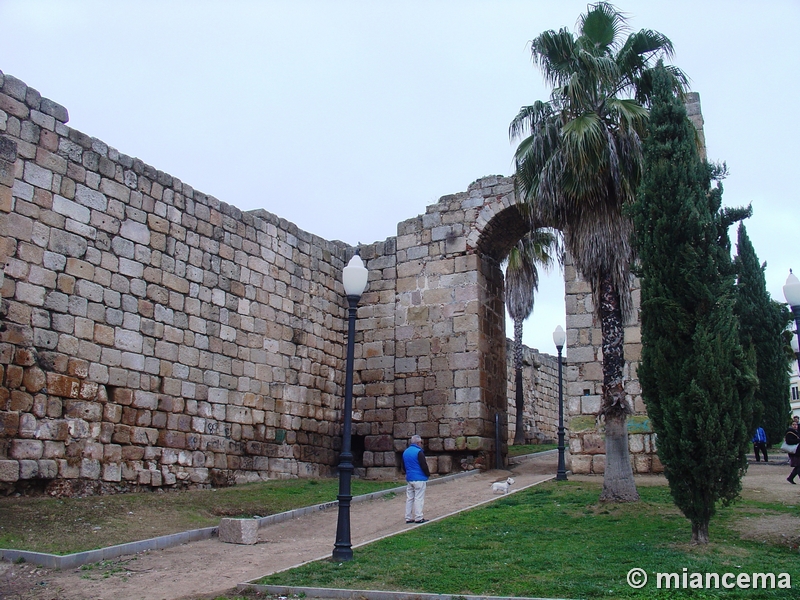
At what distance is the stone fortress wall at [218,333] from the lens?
1087 centimetres

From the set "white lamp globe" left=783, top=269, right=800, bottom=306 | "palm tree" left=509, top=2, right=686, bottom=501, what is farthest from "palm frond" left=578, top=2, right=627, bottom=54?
"white lamp globe" left=783, top=269, right=800, bottom=306

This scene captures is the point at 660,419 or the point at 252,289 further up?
the point at 252,289

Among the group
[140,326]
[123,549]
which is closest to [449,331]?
[140,326]

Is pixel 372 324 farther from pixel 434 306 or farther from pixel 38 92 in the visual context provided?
pixel 38 92

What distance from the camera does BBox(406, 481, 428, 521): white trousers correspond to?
1052 centimetres

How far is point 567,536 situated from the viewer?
8.95m

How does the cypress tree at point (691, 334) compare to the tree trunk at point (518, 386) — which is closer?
the cypress tree at point (691, 334)

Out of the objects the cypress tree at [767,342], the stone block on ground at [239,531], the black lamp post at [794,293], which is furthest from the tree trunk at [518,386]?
the stone block on ground at [239,531]

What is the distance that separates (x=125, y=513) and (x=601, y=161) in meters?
8.23

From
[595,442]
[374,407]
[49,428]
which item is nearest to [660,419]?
[595,442]

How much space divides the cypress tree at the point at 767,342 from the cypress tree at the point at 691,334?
1417cm

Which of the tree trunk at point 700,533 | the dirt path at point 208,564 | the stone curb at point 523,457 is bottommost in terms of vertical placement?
the dirt path at point 208,564

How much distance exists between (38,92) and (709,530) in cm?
1095

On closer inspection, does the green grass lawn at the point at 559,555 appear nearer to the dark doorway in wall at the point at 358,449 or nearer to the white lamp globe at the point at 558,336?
the white lamp globe at the point at 558,336
